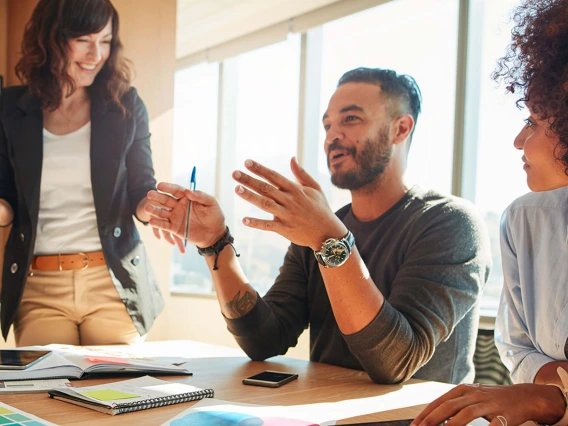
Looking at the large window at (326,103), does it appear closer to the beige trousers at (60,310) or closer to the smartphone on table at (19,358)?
the beige trousers at (60,310)

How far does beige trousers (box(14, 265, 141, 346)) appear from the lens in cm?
217

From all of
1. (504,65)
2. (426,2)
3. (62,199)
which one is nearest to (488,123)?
(426,2)

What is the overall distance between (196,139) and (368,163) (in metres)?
3.58

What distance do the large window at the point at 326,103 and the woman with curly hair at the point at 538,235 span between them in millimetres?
1024

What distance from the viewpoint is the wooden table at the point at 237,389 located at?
1.01 metres

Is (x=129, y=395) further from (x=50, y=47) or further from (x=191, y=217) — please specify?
(x=50, y=47)

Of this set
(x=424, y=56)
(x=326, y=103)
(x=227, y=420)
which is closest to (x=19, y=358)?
(x=227, y=420)

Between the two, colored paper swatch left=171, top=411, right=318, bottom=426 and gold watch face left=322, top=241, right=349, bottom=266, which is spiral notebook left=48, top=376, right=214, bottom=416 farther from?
gold watch face left=322, top=241, right=349, bottom=266

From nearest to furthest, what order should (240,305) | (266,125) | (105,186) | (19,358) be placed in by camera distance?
(19,358)
(240,305)
(105,186)
(266,125)

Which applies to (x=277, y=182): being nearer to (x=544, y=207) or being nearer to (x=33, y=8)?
(x=544, y=207)

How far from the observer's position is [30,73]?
228 centimetres

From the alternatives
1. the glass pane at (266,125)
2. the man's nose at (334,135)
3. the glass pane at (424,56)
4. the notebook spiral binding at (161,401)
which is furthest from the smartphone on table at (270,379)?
the glass pane at (266,125)

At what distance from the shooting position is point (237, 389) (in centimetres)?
126

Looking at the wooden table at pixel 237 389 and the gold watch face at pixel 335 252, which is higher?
the gold watch face at pixel 335 252
